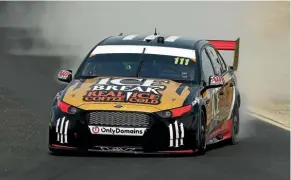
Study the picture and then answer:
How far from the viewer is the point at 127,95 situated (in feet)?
34.7

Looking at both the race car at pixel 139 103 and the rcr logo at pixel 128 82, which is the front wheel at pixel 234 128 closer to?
the race car at pixel 139 103

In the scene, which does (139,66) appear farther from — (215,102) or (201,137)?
(201,137)

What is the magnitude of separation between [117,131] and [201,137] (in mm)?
1042

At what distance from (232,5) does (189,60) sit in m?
28.1

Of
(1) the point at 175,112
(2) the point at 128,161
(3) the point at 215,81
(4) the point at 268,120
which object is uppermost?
(3) the point at 215,81

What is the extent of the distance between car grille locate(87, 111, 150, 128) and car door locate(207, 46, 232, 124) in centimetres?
205

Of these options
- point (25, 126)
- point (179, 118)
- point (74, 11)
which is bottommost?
point (74, 11)

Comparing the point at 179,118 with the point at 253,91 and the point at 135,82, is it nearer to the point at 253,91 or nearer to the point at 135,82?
the point at 135,82

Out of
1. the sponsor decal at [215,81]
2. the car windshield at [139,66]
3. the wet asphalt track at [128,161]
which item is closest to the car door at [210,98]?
the sponsor decal at [215,81]

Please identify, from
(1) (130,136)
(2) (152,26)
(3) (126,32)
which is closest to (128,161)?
(1) (130,136)

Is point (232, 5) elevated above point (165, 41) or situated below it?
below

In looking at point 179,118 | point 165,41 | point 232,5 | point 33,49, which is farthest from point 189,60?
point 232,5

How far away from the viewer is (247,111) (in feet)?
61.0

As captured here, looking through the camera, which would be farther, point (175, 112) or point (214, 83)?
point (214, 83)
